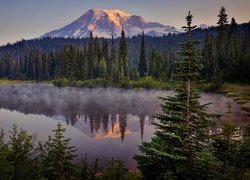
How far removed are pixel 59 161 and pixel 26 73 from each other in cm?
16983

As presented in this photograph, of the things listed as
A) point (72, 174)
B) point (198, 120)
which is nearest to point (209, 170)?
point (198, 120)

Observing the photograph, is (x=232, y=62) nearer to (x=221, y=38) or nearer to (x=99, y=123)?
(x=221, y=38)

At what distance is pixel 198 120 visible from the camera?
43.9 ft

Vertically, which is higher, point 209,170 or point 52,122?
point 209,170

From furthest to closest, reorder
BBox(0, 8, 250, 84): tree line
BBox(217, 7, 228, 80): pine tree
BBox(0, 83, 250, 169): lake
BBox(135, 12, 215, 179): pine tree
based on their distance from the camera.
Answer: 1. BBox(217, 7, 228, 80): pine tree
2. BBox(0, 8, 250, 84): tree line
3. BBox(0, 83, 250, 169): lake
4. BBox(135, 12, 215, 179): pine tree

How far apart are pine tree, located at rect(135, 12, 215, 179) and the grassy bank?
3680 centimetres

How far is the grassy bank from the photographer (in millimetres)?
52737

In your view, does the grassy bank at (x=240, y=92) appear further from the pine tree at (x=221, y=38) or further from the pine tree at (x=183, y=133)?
the pine tree at (x=183, y=133)

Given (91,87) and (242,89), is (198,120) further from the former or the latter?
(91,87)

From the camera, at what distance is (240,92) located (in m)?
65.2

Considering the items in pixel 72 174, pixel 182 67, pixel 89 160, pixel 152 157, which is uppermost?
pixel 182 67

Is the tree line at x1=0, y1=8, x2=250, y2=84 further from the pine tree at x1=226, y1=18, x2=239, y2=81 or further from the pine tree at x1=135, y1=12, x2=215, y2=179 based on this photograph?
the pine tree at x1=135, y1=12, x2=215, y2=179

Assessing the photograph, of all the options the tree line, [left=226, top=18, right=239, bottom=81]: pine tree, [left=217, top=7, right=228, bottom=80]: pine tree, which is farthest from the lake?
[left=217, top=7, right=228, bottom=80]: pine tree

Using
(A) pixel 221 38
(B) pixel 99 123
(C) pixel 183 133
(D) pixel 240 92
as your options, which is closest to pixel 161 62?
(A) pixel 221 38
